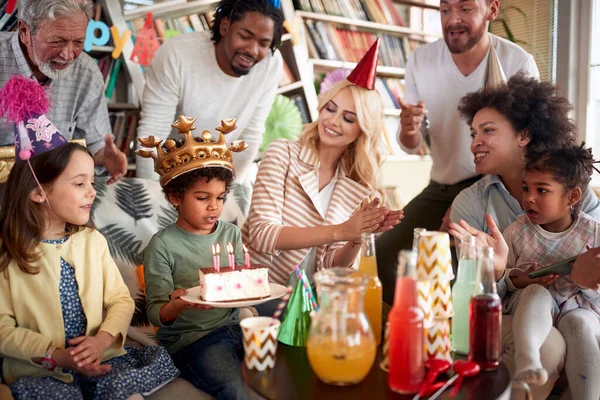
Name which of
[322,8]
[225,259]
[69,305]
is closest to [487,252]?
[225,259]

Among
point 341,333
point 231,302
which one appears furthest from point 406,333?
point 231,302

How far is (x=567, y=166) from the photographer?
→ 2098 mm

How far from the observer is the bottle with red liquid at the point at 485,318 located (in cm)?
140

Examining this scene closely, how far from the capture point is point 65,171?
1.76 metres

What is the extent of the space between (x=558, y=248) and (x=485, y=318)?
85cm

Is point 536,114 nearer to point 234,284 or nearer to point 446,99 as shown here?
point 446,99

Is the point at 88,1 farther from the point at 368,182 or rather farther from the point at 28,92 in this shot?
the point at 368,182

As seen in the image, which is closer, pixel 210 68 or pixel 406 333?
pixel 406 333

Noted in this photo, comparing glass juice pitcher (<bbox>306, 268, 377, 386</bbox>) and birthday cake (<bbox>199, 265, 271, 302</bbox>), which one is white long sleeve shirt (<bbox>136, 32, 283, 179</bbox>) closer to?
birthday cake (<bbox>199, 265, 271, 302</bbox>)

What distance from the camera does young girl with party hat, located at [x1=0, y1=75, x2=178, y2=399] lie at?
1621mm

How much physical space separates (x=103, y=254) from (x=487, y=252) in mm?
1128

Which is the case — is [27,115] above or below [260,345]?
above

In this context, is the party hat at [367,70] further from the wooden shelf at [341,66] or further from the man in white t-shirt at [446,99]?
the wooden shelf at [341,66]

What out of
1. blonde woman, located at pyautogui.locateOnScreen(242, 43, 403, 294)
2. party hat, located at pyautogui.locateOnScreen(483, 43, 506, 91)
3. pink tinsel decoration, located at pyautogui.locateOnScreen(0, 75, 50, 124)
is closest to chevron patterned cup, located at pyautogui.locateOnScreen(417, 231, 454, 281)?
blonde woman, located at pyautogui.locateOnScreen(242, 43, 403, 294)
